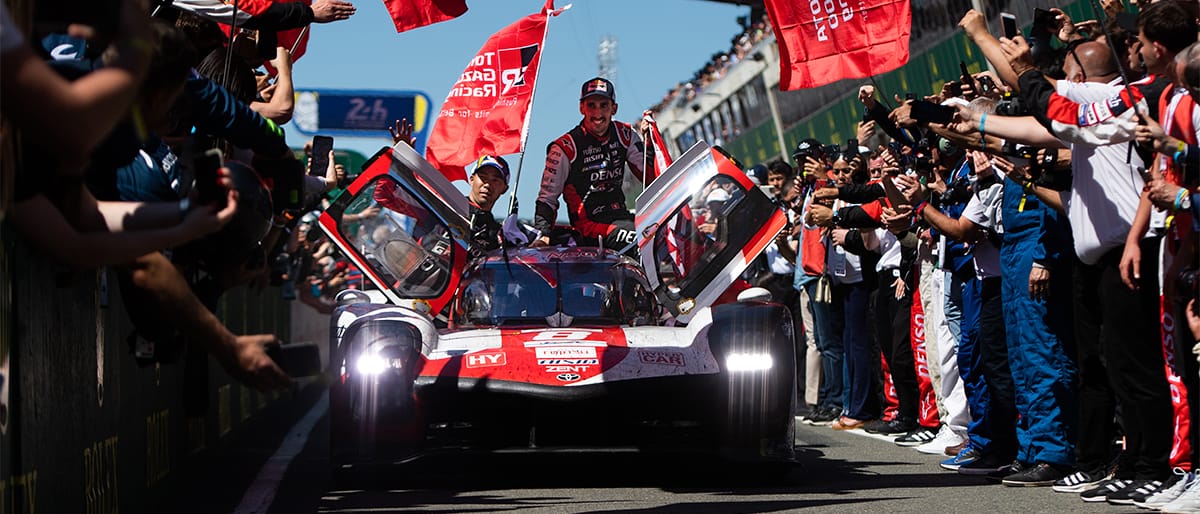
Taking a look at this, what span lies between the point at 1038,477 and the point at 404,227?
149 inches

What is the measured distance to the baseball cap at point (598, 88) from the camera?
12047mm

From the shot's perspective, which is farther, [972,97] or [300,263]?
[300,263]

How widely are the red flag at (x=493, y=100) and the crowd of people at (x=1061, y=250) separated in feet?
10.8

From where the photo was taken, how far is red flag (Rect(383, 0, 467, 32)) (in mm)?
11812

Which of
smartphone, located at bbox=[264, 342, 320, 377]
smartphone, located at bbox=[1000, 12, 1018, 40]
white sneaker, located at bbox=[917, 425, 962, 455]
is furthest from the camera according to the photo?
white sneaker, located at bbox=[917, 425, 962, 455]

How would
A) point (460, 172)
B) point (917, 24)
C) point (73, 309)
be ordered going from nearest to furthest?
point (73, 309)
point (460, 172)
point (917, 24)

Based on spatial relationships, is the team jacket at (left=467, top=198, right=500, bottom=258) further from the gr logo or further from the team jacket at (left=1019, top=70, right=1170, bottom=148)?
the team jacket at (left=1019, top=70, right=1170, bottom=148)

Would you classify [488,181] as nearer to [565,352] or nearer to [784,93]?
[565,352]

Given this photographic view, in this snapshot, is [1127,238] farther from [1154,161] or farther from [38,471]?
[38,471]

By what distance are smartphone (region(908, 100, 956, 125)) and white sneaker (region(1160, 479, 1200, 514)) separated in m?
1.88

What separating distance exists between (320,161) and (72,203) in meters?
3.64

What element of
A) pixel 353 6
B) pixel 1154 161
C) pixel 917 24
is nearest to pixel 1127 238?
pixel 1154 161

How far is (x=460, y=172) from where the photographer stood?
14.9 metres

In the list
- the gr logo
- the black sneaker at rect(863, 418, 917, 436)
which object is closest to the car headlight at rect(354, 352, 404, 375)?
the black sneaker at rect(863, 418, 917, 436)
